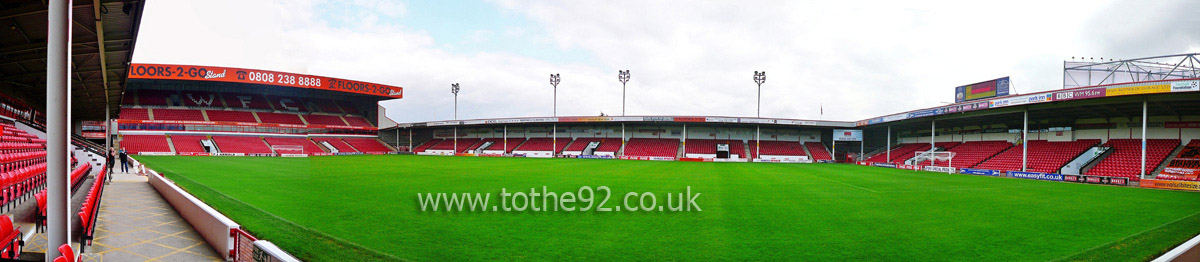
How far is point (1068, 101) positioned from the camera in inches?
883

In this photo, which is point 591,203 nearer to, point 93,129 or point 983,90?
point 983,90

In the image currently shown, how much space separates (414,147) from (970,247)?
60807 millimetres

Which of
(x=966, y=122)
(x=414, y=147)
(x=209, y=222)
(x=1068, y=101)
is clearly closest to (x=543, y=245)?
(x=209, y=222)

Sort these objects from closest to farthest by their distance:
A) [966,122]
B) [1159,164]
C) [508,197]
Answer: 1. [508,197]
2. [1159,164]
3. [966,122]

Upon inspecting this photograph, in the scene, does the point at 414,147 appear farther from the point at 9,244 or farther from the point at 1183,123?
the point at 1183,123

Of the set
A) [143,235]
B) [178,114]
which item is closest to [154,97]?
[178,114]

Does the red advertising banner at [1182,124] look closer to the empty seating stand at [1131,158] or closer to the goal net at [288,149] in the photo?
the empty seating stand at [1131,158]

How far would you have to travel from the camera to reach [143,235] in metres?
6.45

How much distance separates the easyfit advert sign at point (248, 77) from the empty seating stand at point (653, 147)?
3148 centimetres

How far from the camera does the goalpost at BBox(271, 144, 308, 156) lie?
1755 inches

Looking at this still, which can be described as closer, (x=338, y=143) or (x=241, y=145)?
(x=241, y=145)

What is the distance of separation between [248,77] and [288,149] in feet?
27.6

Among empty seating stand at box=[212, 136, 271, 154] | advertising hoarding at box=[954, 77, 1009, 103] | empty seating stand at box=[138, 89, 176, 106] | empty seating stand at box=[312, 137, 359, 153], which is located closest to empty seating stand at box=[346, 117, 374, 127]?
empty seating stand at box=[312, 137, 359, 153]

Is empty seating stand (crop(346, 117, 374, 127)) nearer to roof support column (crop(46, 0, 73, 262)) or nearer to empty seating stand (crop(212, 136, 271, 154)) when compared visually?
empty seating stand (crop(212, 136, 271, 154))
